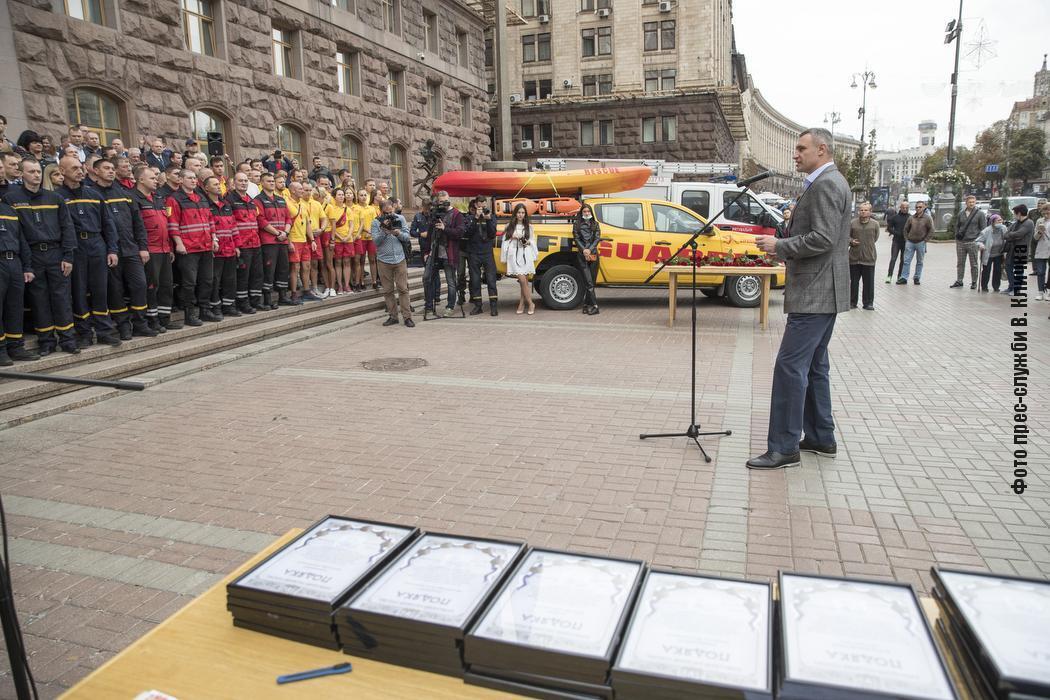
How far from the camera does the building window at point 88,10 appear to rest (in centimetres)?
1279

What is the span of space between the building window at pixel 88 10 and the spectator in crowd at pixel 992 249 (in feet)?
60.8

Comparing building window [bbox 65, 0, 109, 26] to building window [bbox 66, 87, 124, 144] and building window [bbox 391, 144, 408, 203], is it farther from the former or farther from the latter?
building window [bbox 391, 144, 408, 203]

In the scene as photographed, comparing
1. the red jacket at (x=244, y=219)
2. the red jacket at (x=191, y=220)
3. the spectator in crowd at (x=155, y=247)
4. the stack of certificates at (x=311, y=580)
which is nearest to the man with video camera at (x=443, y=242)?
the red jacket at (x=244, y=219)

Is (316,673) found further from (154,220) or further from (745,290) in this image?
(745,290)

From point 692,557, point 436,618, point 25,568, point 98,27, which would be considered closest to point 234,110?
point 98,27

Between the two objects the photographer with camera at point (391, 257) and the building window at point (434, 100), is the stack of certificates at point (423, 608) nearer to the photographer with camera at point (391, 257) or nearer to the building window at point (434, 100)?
the photographer with camera at point (391, 257)

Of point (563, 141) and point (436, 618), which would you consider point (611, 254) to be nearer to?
point (436, 618)

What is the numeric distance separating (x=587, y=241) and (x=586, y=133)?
114 ft

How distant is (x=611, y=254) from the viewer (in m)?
13.9

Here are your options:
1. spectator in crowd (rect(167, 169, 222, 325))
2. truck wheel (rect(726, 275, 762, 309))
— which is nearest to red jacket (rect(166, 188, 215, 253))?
spectator in crowd (rect(167, 169, 222, 325))

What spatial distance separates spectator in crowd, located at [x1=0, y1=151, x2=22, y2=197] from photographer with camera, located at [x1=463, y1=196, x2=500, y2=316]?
23.3 ft

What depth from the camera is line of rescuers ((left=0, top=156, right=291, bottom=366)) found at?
25.8 feet

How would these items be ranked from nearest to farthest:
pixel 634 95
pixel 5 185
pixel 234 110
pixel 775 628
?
1. pixel 775 628
2. pixel 5 185
3. pixel 234 110
4. pixel 634 95

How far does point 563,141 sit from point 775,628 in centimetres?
4611
